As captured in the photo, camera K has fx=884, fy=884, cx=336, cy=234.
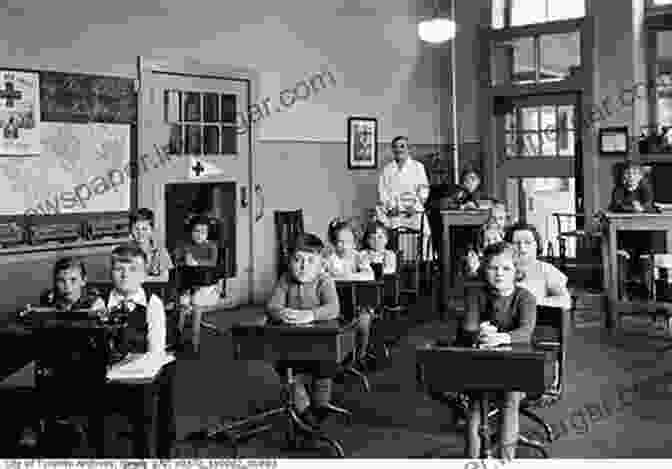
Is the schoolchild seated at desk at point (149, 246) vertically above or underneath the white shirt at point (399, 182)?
underneath

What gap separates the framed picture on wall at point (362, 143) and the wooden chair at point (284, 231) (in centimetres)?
122

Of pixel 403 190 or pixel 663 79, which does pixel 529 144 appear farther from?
pixel 403 190

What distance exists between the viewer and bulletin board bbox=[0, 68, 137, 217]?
6.89 m

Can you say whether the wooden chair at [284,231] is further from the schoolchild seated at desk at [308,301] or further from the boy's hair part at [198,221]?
the schoolchild seated at desk at [308,301]

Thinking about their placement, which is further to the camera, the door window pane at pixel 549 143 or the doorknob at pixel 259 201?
the door window pane at pixel 549 143

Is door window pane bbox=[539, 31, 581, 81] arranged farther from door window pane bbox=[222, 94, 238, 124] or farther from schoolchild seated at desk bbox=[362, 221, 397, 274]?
schoolchild seated at desk bbox=[362, 221, 397, 274]

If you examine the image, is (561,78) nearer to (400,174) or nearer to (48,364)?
(400,174)

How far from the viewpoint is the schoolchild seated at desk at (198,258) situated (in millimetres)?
6875

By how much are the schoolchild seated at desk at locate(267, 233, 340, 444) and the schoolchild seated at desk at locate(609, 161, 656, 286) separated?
387 cm

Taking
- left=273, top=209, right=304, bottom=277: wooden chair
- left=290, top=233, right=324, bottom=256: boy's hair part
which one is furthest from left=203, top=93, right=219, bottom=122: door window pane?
left=290, top=233, right=324, bottom=256: boy's hair part

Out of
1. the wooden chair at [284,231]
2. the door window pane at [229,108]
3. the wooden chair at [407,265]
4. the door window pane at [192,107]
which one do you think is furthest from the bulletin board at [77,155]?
the wooden chair at [407,265]

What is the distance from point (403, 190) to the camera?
959 cm

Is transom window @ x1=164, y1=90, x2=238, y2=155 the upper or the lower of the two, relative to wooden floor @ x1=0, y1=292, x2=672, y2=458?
upper

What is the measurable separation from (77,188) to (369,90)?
4300 mm
